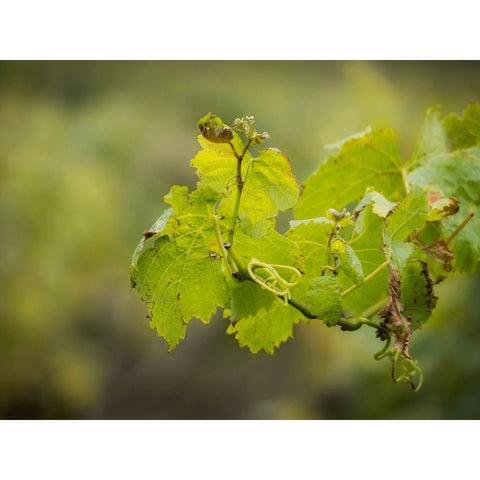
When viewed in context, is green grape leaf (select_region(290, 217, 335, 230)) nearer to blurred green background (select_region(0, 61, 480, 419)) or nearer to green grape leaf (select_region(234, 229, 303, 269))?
green grape leaf (select_region(234, 229, 303, 269))

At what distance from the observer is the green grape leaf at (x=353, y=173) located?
37 cm

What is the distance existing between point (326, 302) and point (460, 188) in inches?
6.7

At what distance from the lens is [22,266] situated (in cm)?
156

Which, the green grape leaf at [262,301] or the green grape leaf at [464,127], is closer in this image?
the green grape leaf at [262,301]

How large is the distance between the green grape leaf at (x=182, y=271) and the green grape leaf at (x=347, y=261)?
0.18 feet

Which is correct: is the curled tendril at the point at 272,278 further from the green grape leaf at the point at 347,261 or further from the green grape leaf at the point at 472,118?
the green grape leaf at the point at 472,118

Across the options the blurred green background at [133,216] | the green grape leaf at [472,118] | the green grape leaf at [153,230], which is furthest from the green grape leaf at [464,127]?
the blurred green background at [133,216]

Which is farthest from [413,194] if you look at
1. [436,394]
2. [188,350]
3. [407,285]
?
[188,350]

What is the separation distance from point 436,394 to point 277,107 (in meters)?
0.86

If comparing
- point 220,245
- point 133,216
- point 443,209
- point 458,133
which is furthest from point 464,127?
point 133,216

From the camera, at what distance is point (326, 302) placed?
22 cm

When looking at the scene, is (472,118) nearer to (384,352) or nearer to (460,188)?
(460,188)

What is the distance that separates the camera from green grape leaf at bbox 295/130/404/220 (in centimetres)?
37

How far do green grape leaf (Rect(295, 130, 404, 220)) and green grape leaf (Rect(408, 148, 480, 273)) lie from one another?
0.08 ft
